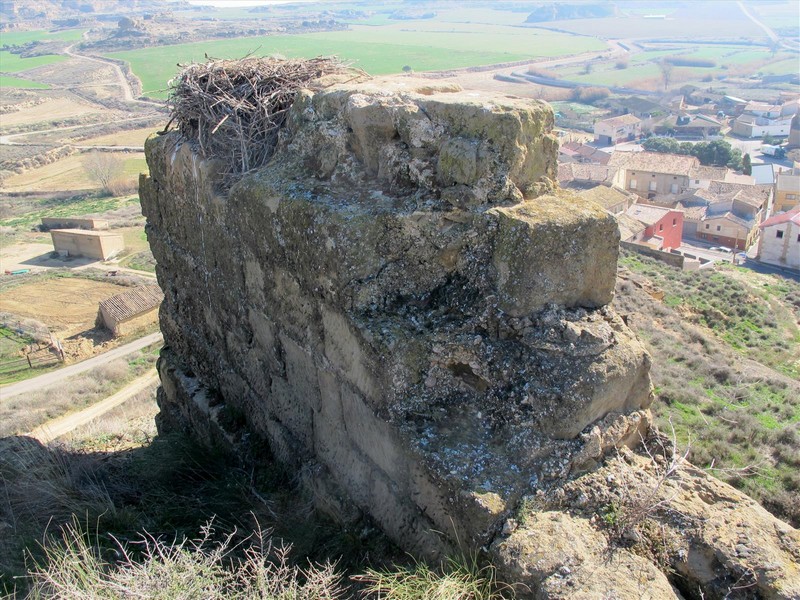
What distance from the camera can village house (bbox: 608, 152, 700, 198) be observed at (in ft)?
142

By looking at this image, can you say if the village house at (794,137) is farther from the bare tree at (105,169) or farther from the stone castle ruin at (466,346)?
the stone castle ruin at (466,346)

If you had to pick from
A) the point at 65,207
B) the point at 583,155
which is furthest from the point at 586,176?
the point at 65,207

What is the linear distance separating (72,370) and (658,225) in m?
25.4

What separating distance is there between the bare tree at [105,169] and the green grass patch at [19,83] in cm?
5125

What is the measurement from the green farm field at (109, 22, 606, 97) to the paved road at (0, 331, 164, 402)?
5286 cm

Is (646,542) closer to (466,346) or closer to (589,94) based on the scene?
(466,346)

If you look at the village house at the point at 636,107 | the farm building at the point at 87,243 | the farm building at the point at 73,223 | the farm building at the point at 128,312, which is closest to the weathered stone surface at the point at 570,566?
the farm building at the point at 128,312

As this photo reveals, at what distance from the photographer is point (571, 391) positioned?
11.7 feet

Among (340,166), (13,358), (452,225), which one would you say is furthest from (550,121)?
(13,358)

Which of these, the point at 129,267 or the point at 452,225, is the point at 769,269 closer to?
the point at 129,267

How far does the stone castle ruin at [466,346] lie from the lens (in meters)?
3.38

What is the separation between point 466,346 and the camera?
12.2ft

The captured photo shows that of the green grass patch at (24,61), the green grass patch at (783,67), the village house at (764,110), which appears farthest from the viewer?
the green grass patch at (783,67)

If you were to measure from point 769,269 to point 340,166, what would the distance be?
33.0 meters
